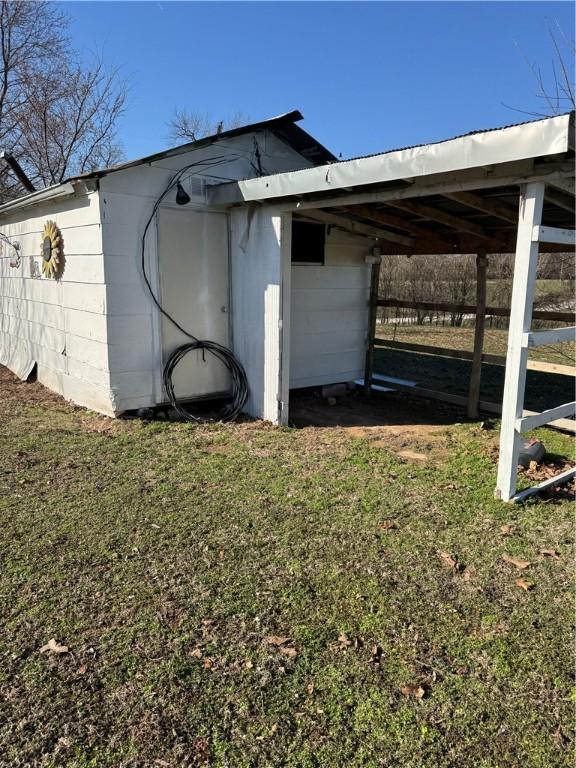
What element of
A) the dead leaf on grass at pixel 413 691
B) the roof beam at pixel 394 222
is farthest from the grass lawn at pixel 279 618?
the roof beam at pixel 394 222

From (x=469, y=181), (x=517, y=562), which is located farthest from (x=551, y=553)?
(x=469, y=181)

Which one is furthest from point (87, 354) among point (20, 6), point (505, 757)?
point (20, 6)

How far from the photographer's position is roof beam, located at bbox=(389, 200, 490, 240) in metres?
4.86

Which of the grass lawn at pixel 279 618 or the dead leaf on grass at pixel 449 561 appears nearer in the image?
the grass lawn at pixel 279 618

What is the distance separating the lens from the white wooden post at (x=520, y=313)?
3.47 metres

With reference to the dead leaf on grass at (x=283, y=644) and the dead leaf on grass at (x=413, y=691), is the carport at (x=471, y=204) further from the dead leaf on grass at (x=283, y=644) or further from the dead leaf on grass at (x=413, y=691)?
the dead leaf on grass at (x=283, y=644)

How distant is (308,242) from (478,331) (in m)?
2.48

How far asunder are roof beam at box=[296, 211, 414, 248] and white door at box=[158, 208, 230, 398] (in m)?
1.17

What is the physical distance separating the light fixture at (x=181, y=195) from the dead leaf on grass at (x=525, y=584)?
4862mm

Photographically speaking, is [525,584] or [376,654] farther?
[525,584]

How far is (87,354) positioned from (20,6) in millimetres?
17052

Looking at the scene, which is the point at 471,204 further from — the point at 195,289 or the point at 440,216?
the point at 195,289

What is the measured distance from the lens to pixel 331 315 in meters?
7.38

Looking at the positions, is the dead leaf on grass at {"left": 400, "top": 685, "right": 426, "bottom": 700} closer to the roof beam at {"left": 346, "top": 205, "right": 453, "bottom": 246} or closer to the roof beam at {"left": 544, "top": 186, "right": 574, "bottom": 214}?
the roof beam at {"left": 544, "top": 186, "right": 574, "bottom": 214}
